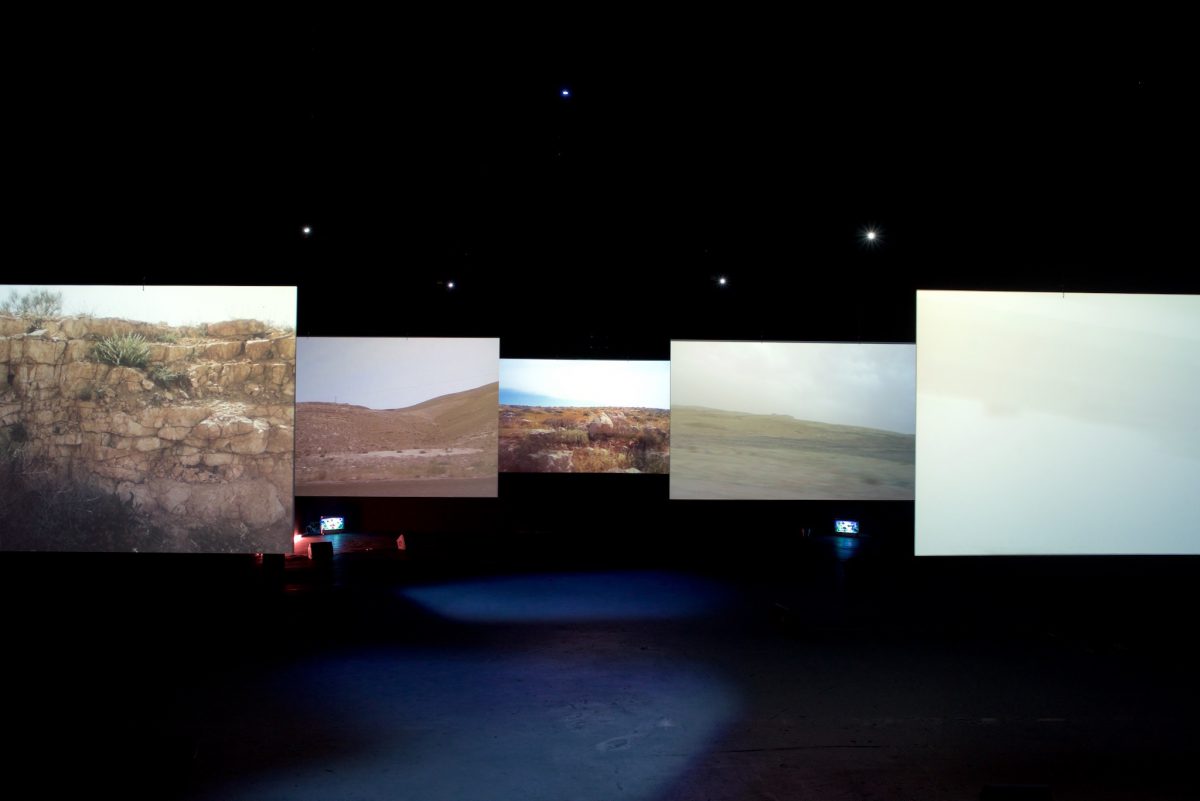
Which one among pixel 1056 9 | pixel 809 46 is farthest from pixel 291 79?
pixel 1056 9

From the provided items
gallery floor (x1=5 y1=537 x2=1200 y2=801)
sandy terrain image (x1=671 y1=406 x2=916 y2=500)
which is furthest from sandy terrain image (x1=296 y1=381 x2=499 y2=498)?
sandy terrain image (x1=671 y1=406 x2=916 y2=500)

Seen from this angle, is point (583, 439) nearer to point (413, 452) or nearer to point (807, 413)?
point (413, 452)

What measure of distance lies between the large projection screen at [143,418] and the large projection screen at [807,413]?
4738 mm

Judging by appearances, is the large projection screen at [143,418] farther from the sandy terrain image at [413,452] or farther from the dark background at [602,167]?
the sandy terrain image at [413,452]


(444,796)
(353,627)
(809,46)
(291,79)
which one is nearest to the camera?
(444,796)

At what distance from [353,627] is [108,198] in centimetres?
463

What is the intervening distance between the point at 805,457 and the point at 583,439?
9.22 ft

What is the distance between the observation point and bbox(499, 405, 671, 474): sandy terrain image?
29.4 feet

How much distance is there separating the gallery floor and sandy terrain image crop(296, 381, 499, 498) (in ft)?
4.64

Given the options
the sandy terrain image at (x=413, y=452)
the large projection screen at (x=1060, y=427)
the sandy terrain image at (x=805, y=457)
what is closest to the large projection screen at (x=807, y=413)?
the sandy terrain image at (x=805, y=457)

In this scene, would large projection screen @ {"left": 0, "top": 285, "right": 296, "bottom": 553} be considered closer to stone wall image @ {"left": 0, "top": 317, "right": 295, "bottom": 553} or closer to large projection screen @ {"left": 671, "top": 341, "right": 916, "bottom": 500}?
stone wall image @ {"left": 0, "top": 317, "right": 295, "bottom": 553}

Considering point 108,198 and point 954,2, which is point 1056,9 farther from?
point 108,198

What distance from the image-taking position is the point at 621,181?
6.62 meters

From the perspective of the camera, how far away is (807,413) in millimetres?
8523
